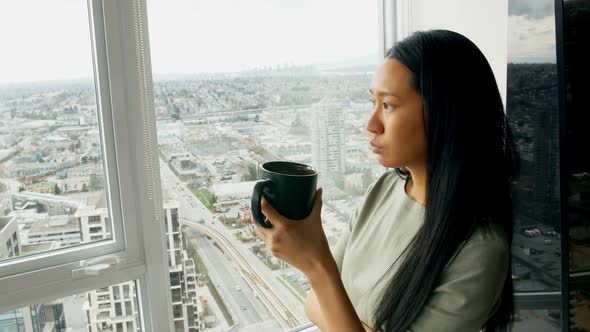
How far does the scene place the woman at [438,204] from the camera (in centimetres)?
Result: 89

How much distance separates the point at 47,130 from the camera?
1369 millimetres

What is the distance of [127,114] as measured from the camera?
1.43 meters

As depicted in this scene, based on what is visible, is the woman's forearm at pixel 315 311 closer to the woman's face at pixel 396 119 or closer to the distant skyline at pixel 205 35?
the woman's face at pixel 396 119

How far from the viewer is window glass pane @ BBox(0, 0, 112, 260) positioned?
1.32 meters

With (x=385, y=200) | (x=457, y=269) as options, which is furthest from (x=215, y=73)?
(x=457, y=269)

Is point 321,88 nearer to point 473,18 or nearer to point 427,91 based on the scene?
point 473,18

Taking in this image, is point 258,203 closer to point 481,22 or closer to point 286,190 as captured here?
point 286,190

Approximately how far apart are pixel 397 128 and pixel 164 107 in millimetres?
813

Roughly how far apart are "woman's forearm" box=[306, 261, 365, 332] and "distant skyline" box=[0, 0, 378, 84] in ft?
2.82

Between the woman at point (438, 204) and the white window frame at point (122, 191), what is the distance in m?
0.70

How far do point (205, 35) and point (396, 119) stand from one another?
834 millimetres

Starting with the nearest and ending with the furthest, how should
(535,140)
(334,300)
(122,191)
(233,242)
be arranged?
(334,300) < (535,140) < (122,191) < (233,242)

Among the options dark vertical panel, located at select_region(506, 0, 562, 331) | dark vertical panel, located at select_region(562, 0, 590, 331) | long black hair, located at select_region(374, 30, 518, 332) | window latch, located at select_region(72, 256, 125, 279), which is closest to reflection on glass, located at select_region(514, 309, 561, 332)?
dark vertical panel, located at select_region(506, 0, 562, 331)

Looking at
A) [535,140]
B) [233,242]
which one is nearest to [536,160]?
[535,140]
